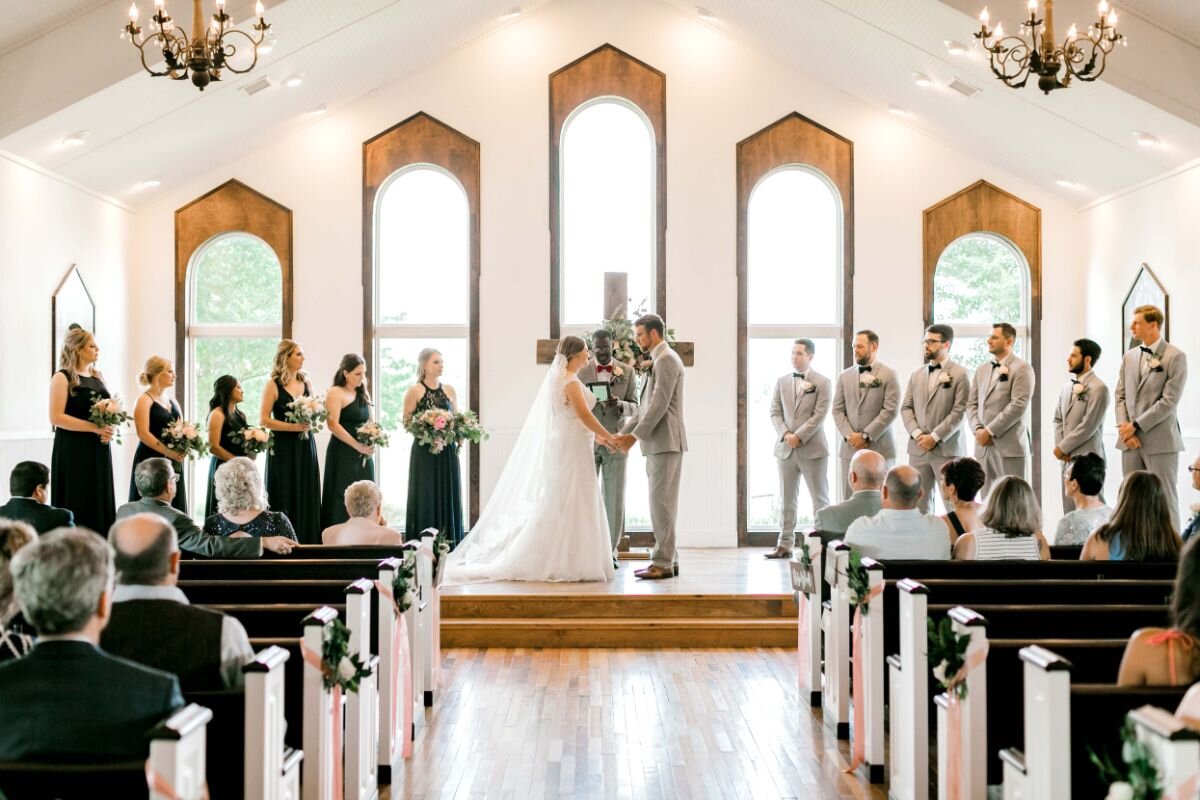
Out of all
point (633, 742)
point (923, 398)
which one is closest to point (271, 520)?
point (633, 742)

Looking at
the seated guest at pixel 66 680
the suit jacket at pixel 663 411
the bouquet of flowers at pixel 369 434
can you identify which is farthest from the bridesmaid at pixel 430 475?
the seated guest at pixel 66 680

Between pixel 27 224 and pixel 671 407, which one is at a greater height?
pixel 27 224

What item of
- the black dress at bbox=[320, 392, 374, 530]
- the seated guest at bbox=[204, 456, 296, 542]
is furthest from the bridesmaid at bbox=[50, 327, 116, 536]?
the seated guest at bbox=[204, 456, 296, 542]

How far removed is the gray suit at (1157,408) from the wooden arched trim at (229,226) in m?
6.87

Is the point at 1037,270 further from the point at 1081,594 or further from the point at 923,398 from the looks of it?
the point at 1081,594

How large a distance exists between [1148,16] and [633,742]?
225 inches

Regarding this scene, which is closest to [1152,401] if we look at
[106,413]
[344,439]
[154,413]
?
[344,439]

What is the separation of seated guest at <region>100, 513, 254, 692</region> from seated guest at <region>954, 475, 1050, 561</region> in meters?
3.06

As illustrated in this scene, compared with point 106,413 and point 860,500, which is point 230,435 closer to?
point 106,413

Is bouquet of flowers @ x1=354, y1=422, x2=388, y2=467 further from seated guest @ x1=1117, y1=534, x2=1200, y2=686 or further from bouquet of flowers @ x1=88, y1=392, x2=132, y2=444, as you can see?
seated guest @ x1=1117, y1=534, x2=1200, y2=686

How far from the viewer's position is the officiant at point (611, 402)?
842 centimetres

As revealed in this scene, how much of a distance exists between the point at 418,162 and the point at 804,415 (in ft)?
13.7

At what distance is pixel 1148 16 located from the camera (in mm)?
7516

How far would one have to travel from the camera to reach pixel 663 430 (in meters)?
7.68
